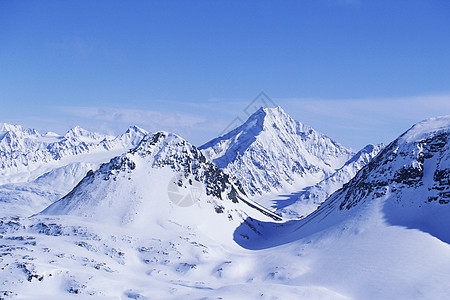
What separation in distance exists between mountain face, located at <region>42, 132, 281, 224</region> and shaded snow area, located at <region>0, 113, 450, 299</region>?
1.75ft

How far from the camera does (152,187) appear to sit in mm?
161000

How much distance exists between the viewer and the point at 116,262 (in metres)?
111

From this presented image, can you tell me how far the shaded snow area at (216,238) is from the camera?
90.9 m

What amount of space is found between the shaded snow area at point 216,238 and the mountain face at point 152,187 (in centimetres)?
53

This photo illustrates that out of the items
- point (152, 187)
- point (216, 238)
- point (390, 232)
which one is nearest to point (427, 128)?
point (390, 232)

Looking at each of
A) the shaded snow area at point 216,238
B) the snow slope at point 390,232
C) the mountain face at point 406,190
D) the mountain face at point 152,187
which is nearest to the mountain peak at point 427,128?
the mountain face at point 406,190

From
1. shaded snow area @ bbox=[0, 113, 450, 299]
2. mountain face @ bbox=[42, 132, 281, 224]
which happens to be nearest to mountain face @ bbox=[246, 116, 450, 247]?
shaded snow area @ bbox=[0, 113, 450, 299]

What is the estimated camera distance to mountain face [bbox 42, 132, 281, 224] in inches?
5886

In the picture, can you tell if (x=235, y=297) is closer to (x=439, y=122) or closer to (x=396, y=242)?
(x=396, y=242)

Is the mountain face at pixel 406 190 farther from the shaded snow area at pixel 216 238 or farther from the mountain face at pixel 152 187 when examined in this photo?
the mountain face at pixel 152 187

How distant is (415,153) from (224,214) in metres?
78.0

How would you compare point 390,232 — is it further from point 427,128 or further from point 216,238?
point 216,238

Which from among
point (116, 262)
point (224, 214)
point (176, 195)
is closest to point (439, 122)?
point (224, 214)

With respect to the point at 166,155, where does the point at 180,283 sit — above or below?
below
